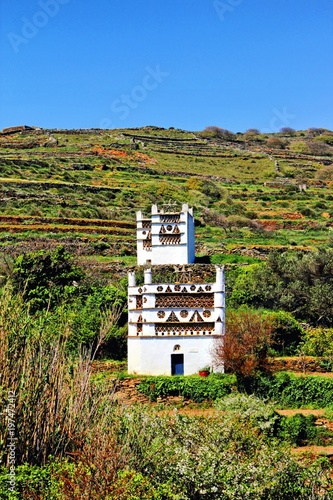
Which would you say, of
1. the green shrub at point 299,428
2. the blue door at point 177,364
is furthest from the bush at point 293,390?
the blue door at point 177,364

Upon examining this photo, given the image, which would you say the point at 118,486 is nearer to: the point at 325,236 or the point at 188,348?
the point at 188,348

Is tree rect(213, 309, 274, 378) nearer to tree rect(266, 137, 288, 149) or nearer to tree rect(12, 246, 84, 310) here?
tree rect(12, 246, 84, 310)

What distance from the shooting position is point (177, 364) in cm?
2633

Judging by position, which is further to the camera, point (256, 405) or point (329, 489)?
point (256, 405)

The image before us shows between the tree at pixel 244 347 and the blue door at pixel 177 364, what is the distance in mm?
1390

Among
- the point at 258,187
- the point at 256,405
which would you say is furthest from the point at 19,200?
the point at 256,405

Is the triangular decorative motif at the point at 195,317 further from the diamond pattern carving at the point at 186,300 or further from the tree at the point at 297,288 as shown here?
the tree at the point at 297,288

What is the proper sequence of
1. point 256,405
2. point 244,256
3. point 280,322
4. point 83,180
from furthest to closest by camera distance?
point 83,180
point 244,256
point 280,322
point 256,405

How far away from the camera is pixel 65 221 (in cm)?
5238

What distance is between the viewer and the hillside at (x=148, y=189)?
4916 centimetres

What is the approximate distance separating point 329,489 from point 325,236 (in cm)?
4214

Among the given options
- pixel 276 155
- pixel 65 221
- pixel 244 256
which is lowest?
pixel 244 256

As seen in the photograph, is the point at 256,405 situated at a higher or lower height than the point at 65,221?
lower

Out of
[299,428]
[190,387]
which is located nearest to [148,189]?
[190,387]
